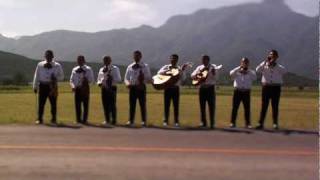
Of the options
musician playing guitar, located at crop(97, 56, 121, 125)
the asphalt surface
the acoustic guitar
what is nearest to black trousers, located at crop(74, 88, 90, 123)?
musician playing guitar, located at crop(97, 56, 121, 125)

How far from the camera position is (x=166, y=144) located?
11039 millimetres

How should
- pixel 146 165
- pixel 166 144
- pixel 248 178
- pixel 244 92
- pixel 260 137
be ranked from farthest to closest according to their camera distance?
pixel 244 92
pixel 260 137
pixel 166 144
pixel 146 165
pixel 248 178

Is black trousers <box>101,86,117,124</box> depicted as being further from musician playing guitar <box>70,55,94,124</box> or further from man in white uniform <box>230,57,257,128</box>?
man in white uniform <box>230,57,257,128</box>

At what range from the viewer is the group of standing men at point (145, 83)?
1513 centimetres

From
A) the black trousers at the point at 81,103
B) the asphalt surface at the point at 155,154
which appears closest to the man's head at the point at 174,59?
the black trousers at the point at 81,103

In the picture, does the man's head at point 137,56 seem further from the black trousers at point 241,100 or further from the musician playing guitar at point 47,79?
the black trousers at point 241,100

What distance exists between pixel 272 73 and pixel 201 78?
174 cm

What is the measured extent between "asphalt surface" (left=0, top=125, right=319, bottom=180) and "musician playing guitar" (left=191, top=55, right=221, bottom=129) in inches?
72.3

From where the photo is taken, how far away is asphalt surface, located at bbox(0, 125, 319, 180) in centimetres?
817

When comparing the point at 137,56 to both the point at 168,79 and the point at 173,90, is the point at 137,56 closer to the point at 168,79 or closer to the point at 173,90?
the point at 168,79

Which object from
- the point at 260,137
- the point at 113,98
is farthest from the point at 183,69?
the point at 260,137

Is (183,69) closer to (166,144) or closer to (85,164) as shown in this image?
(166,144)

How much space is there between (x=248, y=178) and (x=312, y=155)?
7.63 ft

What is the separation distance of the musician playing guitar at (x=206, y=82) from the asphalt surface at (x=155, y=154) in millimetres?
1837
